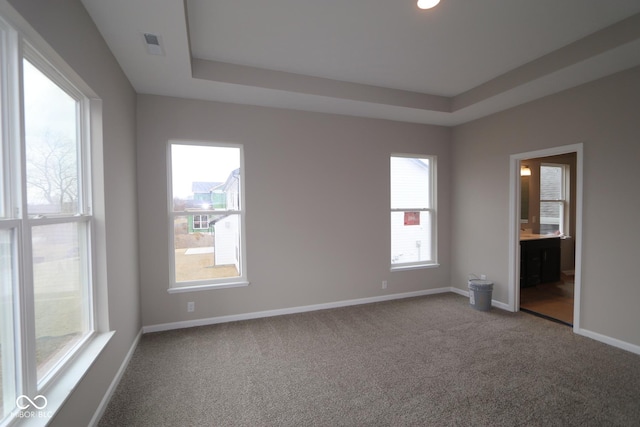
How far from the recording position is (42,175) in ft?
5.18

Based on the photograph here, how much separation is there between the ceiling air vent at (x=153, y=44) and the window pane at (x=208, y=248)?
1.77 m

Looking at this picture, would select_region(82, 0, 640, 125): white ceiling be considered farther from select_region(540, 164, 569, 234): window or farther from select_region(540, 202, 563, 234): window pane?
select_region(540, 202, 563, 234): window pane

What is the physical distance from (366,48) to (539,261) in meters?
4.66

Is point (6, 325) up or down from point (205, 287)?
up

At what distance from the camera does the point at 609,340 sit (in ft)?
9.66

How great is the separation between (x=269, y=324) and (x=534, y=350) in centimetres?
279

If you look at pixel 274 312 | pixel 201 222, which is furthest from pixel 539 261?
pixel 201 222

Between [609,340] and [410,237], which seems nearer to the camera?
[609,340]

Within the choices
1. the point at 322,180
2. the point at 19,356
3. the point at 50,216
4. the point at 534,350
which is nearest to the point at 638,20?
the point at 534,350

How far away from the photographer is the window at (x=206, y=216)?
3.46 metres

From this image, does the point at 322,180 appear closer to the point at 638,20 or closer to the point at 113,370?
the point at 113,370

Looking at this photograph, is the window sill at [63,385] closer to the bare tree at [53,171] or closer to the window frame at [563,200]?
the bare tree at [53,171]

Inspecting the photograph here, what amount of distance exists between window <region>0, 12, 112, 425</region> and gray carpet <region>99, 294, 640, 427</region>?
69 centimetres

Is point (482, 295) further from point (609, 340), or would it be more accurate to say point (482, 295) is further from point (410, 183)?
point (410, 183)
